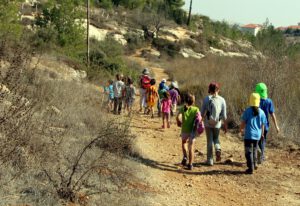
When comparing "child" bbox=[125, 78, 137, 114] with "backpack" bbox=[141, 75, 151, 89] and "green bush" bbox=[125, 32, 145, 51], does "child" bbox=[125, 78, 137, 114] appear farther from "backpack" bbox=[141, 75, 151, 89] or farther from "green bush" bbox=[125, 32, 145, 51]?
"green bush" bbox=[125, 32, 145, 51]

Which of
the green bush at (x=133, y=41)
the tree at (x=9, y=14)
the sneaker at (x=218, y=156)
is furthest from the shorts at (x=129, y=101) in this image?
the green bush at (x=133, y=41)

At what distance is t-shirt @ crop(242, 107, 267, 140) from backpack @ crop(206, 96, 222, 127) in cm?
53

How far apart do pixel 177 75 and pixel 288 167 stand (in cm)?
1822

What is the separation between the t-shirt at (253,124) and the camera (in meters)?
8.13

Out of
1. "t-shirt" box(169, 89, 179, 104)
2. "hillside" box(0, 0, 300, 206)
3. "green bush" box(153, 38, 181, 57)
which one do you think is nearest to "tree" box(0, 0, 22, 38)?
"hillside" box(0, 0, 300, 206)

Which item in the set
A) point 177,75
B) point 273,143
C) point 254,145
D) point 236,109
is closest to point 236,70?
point 236,109

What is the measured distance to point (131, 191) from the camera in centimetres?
655

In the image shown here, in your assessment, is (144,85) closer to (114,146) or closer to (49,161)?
(114,146)

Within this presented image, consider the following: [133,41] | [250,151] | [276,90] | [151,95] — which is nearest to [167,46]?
[133,41]

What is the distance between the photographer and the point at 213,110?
330 inches

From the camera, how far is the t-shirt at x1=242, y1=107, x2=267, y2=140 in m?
8.13

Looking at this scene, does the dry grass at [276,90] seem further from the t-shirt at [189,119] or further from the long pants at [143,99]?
the t-shirt at [189,119]

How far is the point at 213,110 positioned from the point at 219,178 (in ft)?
4.26

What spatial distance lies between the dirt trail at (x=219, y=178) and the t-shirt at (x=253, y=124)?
83 cm
